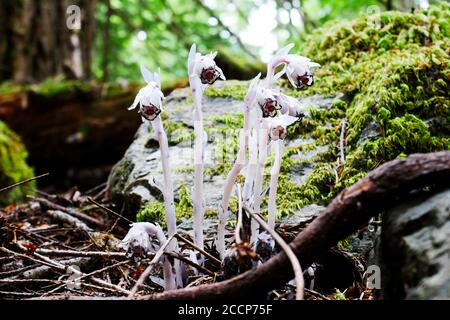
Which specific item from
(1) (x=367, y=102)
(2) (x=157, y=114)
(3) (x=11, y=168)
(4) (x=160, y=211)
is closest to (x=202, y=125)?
(2) (x=157, y=114)

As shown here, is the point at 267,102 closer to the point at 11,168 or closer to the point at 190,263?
the point at 190,263

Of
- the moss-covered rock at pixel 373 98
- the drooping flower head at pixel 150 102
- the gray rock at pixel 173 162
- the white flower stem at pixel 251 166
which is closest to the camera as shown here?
the drooping flower head at pixel 150 102

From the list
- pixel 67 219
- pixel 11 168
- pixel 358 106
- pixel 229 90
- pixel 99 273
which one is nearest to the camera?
pixel 99 273

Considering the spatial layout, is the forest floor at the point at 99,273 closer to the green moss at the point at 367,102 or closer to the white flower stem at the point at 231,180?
the white flower stem at the point at 231,180

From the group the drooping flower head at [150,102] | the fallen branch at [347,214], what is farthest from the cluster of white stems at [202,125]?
the fallen branch at [347,214]

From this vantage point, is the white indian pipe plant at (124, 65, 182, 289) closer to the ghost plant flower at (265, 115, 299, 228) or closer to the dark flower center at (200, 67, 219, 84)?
the dark flower center at (200, 67, 219, 84)

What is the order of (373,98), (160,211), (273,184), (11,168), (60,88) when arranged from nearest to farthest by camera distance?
(273,184), (160,211), (373,98), (11,168), (60,88)
